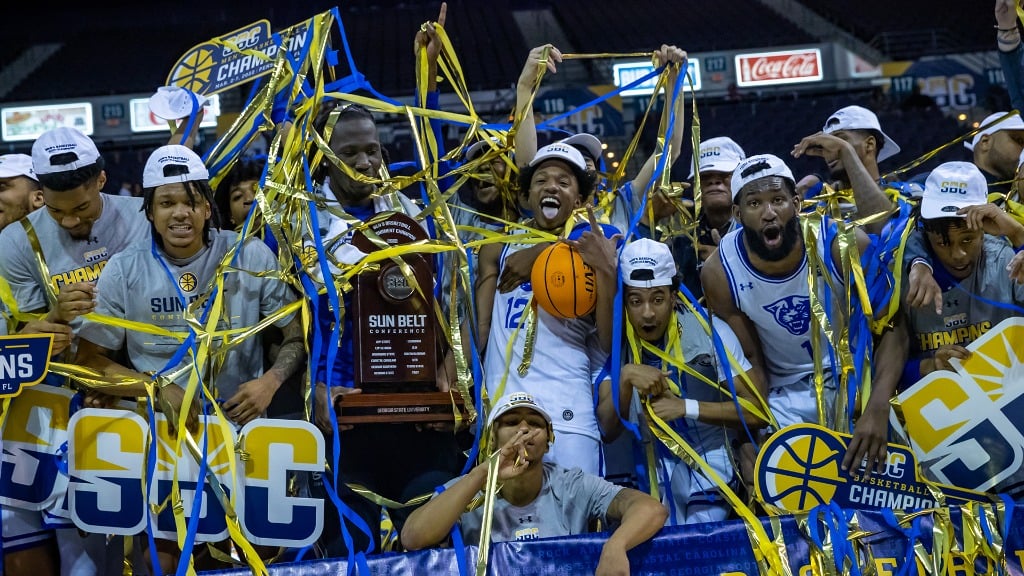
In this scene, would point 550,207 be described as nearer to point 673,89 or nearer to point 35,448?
point 673,89

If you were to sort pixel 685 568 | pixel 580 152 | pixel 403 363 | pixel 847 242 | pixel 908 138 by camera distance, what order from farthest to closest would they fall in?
pixel 908 138 → pixel 580 152 → pixel 847 242 → pixel 403 363 → pixel 685 568

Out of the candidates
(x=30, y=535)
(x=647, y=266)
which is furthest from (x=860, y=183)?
(x=30, y=535)

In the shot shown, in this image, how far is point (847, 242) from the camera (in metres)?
3.99

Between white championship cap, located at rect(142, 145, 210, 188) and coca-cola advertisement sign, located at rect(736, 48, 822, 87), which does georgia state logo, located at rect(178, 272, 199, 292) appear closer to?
white championship cap, located at rect(142, 145, 210, 188)

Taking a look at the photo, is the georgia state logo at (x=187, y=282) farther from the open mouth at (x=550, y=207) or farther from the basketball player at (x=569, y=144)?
the open mouth at (x=550, y=207)

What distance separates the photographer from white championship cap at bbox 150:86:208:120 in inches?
171

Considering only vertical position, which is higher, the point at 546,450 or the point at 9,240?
the point at 9,240

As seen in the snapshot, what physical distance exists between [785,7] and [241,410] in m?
18.6

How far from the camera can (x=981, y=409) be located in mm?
3713

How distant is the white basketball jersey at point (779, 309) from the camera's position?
4.02 metres

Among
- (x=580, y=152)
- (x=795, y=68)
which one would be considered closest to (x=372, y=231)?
(x=580, y=152)

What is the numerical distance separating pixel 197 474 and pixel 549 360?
1283 millimetres

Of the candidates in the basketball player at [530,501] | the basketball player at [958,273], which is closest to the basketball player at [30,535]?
the basketball player at [530,501]

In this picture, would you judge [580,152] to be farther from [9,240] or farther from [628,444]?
[9,240]
